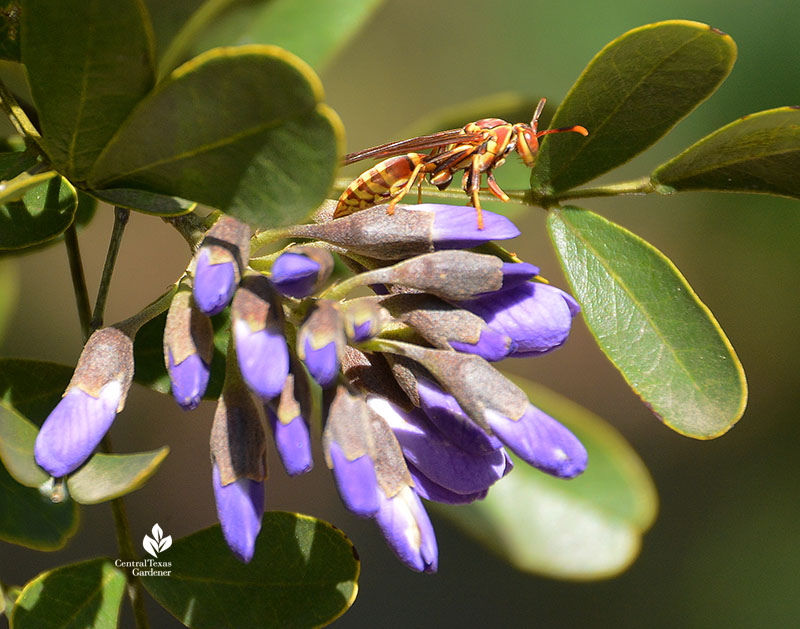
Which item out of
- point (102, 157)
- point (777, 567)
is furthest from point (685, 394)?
point (777, 567)

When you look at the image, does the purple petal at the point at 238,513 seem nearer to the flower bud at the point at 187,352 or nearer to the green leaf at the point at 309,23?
the flower bud at the point at 187,352

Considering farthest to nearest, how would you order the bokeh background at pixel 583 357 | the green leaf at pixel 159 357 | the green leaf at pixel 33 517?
the bokeh background at pixel 583 357, the green leaf at pixel 159 357, the green leaf at pixel 33 517

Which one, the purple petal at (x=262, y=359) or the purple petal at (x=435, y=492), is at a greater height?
the purple petal at (x=262, y=359)

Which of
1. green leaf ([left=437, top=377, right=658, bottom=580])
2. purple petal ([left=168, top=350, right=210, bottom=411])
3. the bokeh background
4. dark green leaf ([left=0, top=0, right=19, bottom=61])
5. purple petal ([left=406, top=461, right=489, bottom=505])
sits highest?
dark green leaf ([left=0, top=0, right=19, bottom=61])

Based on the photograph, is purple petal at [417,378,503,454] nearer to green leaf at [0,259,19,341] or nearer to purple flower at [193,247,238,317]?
purple flower at [193,247,238,317]

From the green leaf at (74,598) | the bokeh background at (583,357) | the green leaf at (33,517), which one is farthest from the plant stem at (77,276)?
the bokeh background at (583,357)

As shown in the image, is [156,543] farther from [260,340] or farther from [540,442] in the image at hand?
[540,442]

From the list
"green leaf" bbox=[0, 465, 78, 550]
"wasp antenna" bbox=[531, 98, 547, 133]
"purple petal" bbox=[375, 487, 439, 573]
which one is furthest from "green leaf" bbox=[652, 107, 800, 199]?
"green leaf" bbox=[0, 465, 78, 550]
